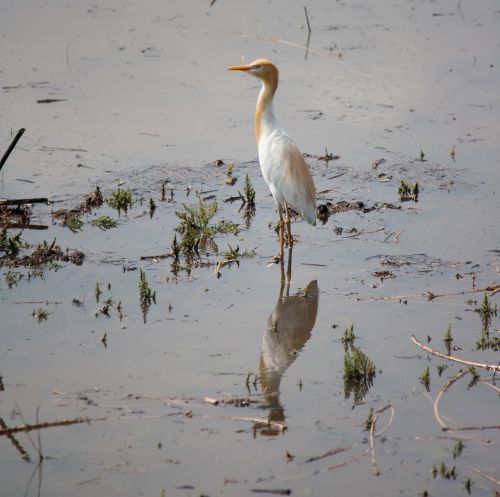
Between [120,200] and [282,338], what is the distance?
2.61 metres

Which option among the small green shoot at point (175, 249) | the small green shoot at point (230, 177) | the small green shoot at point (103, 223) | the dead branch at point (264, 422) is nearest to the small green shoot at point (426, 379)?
the dead branch at point (264, 422)

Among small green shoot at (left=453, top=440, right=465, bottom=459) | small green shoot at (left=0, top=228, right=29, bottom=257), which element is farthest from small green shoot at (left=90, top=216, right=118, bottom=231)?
small green shoot at (left=453, top=440, right=465, bottom=459)

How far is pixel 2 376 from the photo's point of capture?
245 inches

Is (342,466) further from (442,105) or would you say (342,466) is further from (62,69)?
(62,69)

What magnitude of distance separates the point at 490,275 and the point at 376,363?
1693 millimetres

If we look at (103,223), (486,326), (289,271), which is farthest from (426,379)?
(103,223)

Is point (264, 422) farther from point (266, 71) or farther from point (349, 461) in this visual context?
point (266, 71)

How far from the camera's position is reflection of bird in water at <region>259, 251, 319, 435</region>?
19.6ft

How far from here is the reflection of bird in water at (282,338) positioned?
5.98 metres

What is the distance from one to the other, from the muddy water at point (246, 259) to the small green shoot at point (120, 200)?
0.34 feet

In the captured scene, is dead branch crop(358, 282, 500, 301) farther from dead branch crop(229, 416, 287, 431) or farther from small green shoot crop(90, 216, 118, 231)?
small green shoot crop(90, 216, 118, 231)

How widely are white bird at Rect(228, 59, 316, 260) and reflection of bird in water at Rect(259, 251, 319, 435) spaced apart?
68 centimetres

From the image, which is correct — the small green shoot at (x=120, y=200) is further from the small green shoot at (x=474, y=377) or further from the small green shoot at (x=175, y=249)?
the small green shoot at (x=474, y=377)

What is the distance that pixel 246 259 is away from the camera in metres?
8.13
